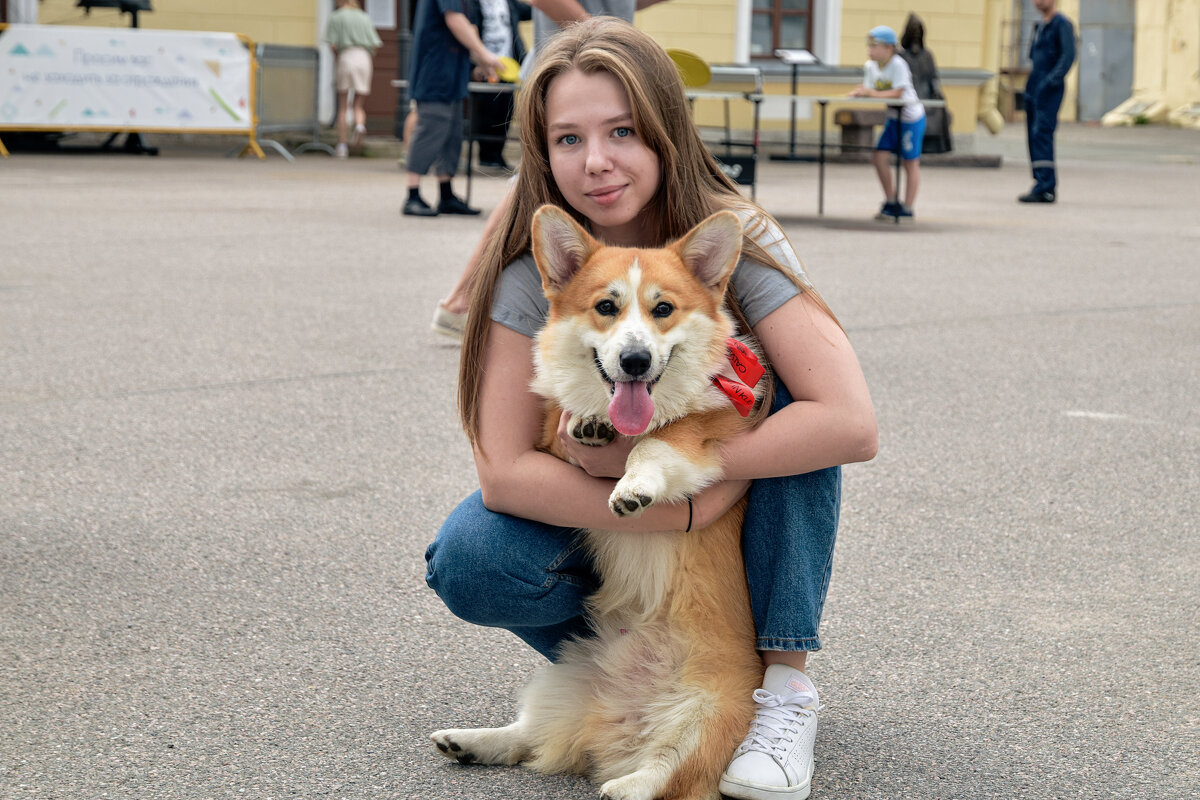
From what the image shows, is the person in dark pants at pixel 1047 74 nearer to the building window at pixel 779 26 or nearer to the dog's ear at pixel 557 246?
the building window at pixel 779 26

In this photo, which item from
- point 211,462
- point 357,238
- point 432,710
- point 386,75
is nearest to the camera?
point 432,710

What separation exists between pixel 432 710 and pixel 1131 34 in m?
39.1

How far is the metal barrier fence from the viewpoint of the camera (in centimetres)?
1789

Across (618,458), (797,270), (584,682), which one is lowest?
(584,682)

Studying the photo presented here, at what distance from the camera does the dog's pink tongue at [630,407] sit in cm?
228

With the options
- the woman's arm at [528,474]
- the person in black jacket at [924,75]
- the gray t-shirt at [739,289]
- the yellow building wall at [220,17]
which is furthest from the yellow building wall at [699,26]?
the woman's arm at [528,474]

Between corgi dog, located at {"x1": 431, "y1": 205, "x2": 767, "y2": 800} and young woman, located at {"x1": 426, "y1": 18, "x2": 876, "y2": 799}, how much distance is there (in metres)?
0.05

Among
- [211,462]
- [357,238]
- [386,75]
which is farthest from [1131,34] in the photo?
[211,462]

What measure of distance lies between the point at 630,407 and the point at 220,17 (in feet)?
62.0

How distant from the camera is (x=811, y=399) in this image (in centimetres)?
247

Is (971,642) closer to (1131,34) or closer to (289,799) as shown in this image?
(289,799)

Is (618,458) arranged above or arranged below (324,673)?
above

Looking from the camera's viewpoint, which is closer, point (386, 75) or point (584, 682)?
point (584, 682)

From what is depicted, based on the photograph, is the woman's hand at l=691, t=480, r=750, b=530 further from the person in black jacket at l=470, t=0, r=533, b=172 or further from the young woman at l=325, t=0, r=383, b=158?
the young woman at l=325, t=0, r=383, b=158
